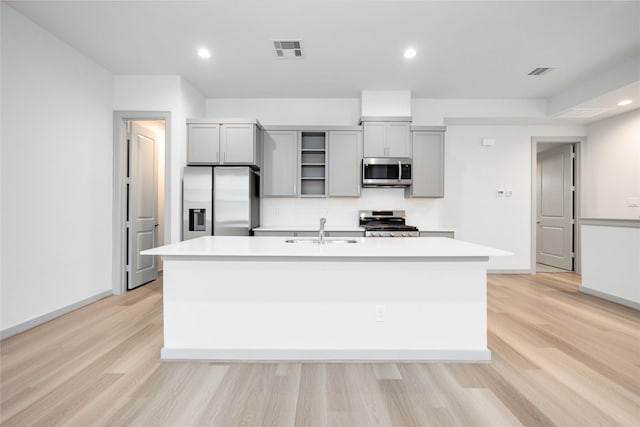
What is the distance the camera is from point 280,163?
4.71 m

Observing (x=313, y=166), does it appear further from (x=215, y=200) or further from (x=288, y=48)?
(x=288, y=48)

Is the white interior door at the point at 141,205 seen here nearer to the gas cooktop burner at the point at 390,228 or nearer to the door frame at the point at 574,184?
the gas cooktop burner at the point at 390,228

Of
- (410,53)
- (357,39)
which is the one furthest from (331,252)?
(410,53)

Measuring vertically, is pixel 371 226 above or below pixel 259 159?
below

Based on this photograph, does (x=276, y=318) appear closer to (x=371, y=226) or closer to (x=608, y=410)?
(x=608, y=410)

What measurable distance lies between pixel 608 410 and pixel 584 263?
10.6ft

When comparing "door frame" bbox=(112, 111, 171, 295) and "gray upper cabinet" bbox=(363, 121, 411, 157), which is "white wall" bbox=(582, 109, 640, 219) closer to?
"gray upper cabinet" bbox=(363, 121, 411, 157)

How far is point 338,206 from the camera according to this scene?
5043mm

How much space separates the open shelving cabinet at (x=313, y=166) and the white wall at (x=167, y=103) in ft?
5.73

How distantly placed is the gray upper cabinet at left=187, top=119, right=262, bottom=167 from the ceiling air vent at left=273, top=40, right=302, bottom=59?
1.05 metres

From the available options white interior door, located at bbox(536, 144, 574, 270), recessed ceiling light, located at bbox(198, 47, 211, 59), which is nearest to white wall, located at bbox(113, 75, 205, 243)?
recessed ceiling light, located at bbox(198, 47, 211, 59)

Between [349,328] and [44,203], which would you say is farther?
[44,203]

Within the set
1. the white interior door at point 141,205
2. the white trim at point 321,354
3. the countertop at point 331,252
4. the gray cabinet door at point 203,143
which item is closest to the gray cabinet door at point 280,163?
the gray cabinet door at point 203,143

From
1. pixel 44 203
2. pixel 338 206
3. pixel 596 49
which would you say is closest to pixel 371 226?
pixel 338 206
